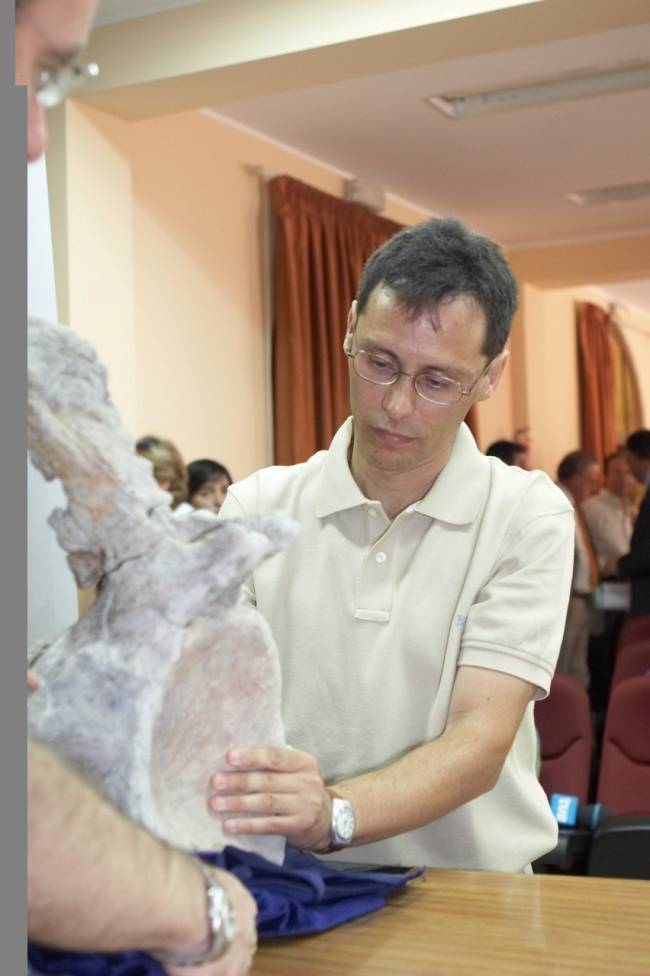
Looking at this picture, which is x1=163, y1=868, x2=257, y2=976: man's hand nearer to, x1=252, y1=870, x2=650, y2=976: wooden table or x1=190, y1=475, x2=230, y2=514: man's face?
x1=252, y1=870, x2=650, y2=976: wooden table

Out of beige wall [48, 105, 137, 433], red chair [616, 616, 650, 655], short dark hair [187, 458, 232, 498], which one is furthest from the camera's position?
red chair [616, 616, 650, 655]

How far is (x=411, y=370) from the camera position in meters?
1.46

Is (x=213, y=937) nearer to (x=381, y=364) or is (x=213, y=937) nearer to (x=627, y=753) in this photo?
(x=381, y=364)

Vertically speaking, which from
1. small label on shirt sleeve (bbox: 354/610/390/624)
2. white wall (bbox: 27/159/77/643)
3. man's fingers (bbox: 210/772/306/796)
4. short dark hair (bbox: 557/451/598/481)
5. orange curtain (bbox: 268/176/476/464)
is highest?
orange curtain (bbox: 268/176/476/464)

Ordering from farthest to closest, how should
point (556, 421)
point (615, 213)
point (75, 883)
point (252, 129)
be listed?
point (556, 421) → point (615, 213) → point (252, 129) → point (75, 883)

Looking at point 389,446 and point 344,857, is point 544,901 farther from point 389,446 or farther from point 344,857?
point 389,446

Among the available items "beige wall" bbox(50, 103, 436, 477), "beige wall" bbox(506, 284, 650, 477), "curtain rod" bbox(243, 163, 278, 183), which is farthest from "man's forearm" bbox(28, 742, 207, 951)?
"beige wall" bbox(506, 284, 650, 477)

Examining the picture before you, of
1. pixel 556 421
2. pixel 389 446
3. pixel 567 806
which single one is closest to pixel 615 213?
pixel 556 421

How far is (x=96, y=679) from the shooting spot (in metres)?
0.86

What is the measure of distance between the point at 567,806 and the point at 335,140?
157 inches

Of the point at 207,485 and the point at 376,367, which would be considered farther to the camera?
the point at 207,485

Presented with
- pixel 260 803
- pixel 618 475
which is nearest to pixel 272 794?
pixel 260 803

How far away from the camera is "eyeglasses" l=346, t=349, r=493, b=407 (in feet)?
4.82

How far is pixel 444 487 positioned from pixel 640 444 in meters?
5.14
